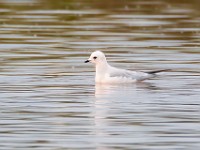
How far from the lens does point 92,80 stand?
66.0ft

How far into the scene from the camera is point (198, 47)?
2505 cm

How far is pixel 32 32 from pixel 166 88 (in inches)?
401

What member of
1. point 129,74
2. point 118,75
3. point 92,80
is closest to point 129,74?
point 129,74

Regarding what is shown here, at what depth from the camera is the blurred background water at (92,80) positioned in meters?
14.0

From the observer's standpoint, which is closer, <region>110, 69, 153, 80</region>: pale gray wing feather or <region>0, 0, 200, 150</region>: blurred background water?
<region>0, 0, 200, 150</region>: blurred background water

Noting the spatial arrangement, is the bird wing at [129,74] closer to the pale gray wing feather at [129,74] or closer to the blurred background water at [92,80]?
the pale gray wing feather at [129,74]

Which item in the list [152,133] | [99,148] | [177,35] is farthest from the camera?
[177,35]

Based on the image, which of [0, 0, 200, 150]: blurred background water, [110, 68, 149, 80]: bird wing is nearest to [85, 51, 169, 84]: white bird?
[110, 68, 149, 80]: bird wing

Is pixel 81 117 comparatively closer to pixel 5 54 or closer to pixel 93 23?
pixel 5 54

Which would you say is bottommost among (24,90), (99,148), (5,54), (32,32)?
(99,148)

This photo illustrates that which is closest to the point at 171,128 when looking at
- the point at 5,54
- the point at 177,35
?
the point at 5,54

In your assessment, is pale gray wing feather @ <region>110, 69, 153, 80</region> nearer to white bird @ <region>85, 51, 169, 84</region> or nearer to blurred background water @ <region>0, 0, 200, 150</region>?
white bird @ <region>85, 51, 169, 84</region>

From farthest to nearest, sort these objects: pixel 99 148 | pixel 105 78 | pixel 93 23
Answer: pixel 93 23 < pixel 105 78 < pixel 99 148

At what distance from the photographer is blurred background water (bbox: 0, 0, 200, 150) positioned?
14000 mm
